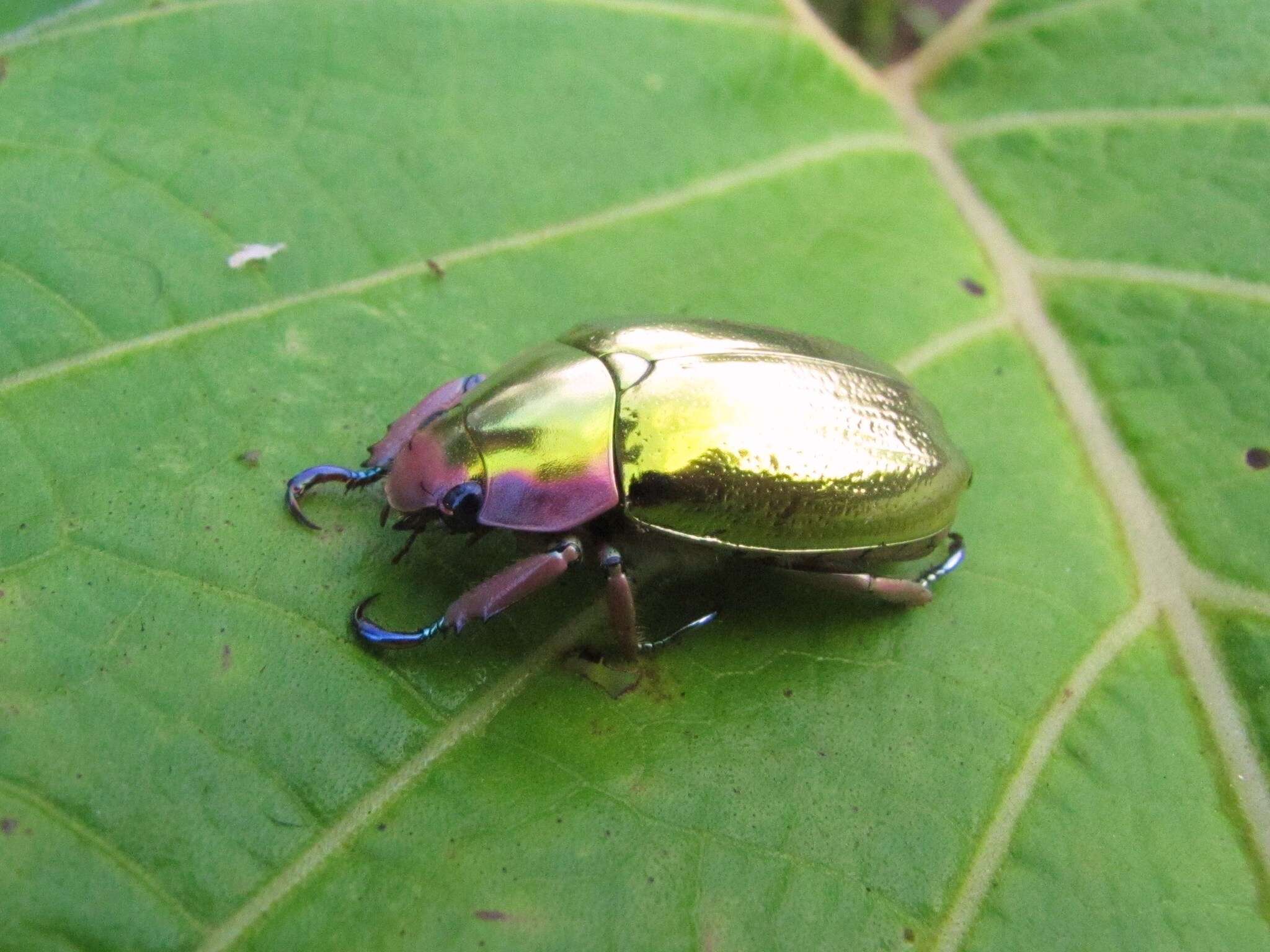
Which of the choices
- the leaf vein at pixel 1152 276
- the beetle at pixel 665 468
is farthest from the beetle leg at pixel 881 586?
the leaf vein at pixel 1152 276

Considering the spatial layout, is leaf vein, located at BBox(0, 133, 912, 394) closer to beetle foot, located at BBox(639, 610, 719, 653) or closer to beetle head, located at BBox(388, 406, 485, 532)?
beetle head, located at BBox(388, 406, 485, 532)

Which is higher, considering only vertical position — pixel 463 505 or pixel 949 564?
pixel 463 505

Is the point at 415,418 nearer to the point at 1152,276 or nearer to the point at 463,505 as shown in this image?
the point at 463,505

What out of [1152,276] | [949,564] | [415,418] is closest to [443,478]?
[415,418]

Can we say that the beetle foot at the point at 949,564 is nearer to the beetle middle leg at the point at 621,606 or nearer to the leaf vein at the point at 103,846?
the beetle middle leg at the point at 621,606

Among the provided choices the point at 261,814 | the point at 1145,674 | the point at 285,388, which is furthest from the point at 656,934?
the point at 285,388

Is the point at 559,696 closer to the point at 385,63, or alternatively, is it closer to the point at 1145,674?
the point at 1145,674

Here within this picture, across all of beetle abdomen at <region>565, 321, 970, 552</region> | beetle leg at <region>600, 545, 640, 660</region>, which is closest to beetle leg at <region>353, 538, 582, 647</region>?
beetle leg at <region>600, 545, 640, 660</region>
